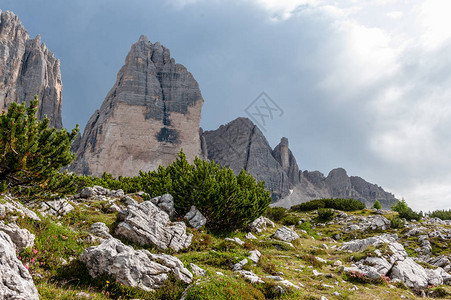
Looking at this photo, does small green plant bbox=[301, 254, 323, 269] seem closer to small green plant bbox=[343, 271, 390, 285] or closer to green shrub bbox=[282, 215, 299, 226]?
small green plant bbox=[343, 271, 390, 285]

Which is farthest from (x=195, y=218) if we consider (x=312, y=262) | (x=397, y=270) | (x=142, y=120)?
(x=142, y=120)

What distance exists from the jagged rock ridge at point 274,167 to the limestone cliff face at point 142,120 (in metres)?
20.7

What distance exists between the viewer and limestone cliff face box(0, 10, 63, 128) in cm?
9788

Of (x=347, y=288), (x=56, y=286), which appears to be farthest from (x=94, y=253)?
(x=347, y=288)

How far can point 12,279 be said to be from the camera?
14.8 ft

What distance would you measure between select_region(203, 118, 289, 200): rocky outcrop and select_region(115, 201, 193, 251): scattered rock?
11998cm

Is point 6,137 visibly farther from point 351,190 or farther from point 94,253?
point 351,190

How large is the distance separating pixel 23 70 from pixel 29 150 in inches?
5219

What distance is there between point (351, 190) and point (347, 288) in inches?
6852

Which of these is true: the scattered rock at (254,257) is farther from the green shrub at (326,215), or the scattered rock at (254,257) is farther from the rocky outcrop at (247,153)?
the rocky outcrop at (247,153)

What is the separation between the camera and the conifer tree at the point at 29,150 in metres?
9.04

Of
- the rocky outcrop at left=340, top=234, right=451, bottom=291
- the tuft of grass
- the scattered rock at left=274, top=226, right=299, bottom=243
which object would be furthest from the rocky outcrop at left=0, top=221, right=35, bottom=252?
the scattered rock at left=274, top=226, right=299, bottom=243

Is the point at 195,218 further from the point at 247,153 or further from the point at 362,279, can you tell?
the point at 247,153

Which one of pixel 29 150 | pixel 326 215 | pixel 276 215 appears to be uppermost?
pixel 29 150
